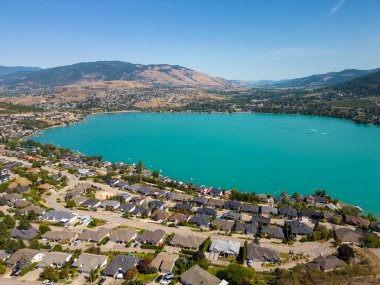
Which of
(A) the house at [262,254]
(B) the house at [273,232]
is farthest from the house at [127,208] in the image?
(A) the house at [262,254]

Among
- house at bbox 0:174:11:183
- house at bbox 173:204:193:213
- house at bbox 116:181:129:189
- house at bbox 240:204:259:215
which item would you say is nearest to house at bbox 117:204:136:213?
house at bbox 173:204:193:213

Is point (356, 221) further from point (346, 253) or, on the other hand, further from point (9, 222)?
point (9, 222)

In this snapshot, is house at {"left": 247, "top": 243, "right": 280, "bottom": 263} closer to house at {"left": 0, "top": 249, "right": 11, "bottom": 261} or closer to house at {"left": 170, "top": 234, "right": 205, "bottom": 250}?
house at {"left": 170, "top": 234, "right": 205, "bottom": 250}

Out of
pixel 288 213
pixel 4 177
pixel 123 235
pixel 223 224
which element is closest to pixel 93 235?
pixel 123 235

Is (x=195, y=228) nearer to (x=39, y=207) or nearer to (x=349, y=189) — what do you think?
(x=39, y=207)

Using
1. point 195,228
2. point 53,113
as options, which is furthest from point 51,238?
point 53,113

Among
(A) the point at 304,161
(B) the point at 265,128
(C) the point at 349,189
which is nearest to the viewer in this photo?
(C) the point at 349,189

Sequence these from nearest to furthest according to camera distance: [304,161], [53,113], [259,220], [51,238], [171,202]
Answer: [51,238], [259,220], [171,202], [304,161], [53,113]
